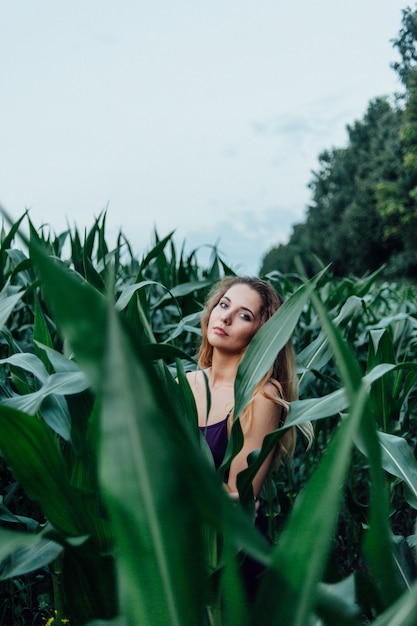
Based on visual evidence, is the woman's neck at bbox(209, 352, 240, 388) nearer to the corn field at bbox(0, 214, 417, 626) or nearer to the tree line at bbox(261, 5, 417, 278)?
the corn field at bbox(0, 214, 417, 626)

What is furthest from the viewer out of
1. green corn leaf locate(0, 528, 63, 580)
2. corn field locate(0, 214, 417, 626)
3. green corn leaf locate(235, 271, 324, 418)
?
green corn leaf locate(235, 271, 324, 418)

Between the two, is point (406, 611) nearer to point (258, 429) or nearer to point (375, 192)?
Answer: point (258, 429)

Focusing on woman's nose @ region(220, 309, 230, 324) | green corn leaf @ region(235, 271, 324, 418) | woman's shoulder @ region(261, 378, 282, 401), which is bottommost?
woman's shoulder @ region(261, 378, 282, 401)

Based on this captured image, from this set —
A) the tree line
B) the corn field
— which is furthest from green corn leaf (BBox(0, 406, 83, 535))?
the tree line

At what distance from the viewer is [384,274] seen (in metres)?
30.2

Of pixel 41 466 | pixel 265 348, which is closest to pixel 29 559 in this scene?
pixel 41 466

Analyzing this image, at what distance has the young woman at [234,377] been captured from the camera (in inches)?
60.5

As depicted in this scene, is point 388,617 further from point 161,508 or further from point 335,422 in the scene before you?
point 335,422

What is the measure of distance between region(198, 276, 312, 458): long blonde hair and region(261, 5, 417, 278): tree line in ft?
52.6

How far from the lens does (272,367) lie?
1.66 meters

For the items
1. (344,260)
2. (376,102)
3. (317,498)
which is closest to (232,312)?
(317,498)

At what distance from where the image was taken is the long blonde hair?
156cm

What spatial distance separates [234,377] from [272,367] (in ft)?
0.35

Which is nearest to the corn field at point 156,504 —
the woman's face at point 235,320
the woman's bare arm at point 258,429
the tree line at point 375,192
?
the woman's bare arm at point 258,429
